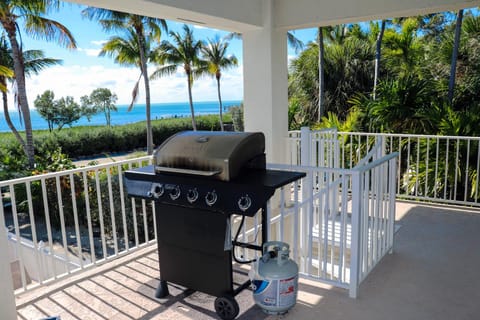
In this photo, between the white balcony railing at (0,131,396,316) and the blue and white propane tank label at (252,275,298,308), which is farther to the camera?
the white balcony railing at (0,131,396,316)

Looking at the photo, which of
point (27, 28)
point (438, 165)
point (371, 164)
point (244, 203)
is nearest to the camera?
point (244, 203)

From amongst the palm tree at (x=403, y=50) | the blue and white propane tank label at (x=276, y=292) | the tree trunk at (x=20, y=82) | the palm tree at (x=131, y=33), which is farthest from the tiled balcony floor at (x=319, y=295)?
the palm tree at (x=131, y=33)

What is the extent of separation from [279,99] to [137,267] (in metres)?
2.93

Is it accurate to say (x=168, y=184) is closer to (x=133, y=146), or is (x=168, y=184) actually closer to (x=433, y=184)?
(x=433, y=184)

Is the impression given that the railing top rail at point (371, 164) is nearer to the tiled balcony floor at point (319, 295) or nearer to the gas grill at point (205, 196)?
the gas grill at point (205, 196)

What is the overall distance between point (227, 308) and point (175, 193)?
80 centimetres

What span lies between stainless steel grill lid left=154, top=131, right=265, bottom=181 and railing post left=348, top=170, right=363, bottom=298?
2.19 ft

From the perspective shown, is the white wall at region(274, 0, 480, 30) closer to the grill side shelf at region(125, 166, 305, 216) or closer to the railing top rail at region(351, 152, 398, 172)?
the railing top rail at region(351, 152, 398, 172)

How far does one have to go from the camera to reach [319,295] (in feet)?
8.96

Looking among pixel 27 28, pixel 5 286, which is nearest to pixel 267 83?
pixel 5 286

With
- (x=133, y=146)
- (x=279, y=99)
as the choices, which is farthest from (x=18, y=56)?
(x=133, y=146)

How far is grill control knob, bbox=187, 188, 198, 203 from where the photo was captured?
2.28 m

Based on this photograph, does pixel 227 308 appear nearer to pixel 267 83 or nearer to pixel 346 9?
pixel 267 83

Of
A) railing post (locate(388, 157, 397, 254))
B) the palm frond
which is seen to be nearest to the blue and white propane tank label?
railing post (locate(388, 157, 397, 254))
